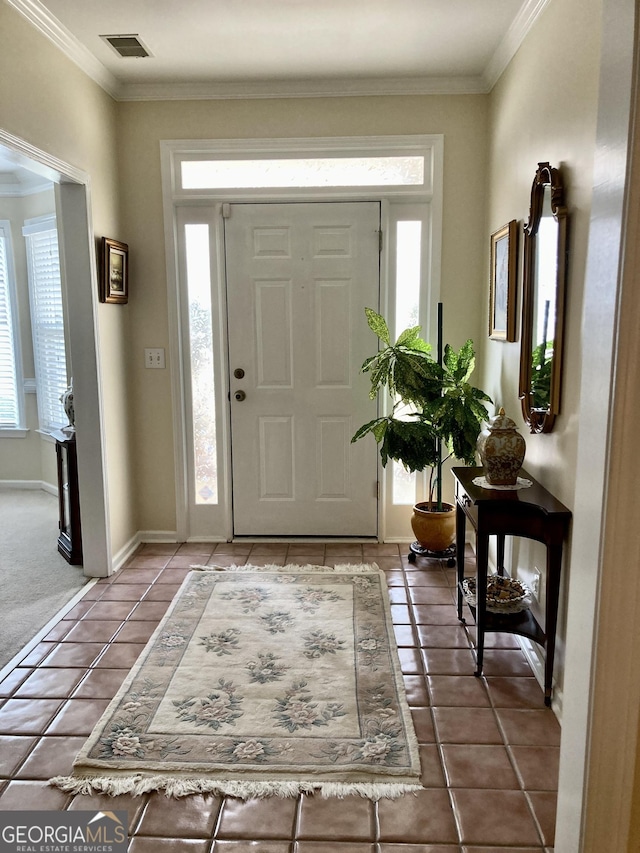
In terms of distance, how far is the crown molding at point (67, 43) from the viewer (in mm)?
2643

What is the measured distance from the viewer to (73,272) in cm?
330

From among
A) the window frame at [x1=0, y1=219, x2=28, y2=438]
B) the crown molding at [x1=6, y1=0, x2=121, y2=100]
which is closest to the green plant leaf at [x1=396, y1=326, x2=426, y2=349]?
the crown molding at [x1=6, y1=0, x2=121, y2=100]

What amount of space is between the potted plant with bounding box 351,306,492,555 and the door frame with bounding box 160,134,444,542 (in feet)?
1.39

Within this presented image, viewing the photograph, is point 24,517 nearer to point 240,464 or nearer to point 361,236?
point 240,464

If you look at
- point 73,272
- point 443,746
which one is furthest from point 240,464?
point 443,746

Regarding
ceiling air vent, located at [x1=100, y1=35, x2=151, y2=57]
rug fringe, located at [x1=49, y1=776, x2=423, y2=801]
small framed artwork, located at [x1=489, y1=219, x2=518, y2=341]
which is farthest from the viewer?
ceiling air vent, located at [x1=100, y1=35, x2=151, y2=57]

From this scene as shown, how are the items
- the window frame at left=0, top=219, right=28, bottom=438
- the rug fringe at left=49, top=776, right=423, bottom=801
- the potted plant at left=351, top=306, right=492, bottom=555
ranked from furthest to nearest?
the window frame at left=0, top=219, right=28, bottom=438, the potted plant at left=351, top=306, right=492, bottom=555, the rug fringe at left=49, top=776, right=423, bottom=801

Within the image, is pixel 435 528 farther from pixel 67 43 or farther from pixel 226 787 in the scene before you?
pixel 67 43

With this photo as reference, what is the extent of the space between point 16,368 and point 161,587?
2.88 meters

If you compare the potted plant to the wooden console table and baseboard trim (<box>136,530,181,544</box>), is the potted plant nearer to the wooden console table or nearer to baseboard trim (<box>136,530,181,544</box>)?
the wooden console table

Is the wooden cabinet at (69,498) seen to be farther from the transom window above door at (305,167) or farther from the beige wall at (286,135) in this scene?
the transom window above door at (305,167)

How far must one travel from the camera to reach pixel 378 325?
11.4 ft

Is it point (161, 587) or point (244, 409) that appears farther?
point (244, 409)

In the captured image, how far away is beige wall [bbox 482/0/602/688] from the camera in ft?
7.00
